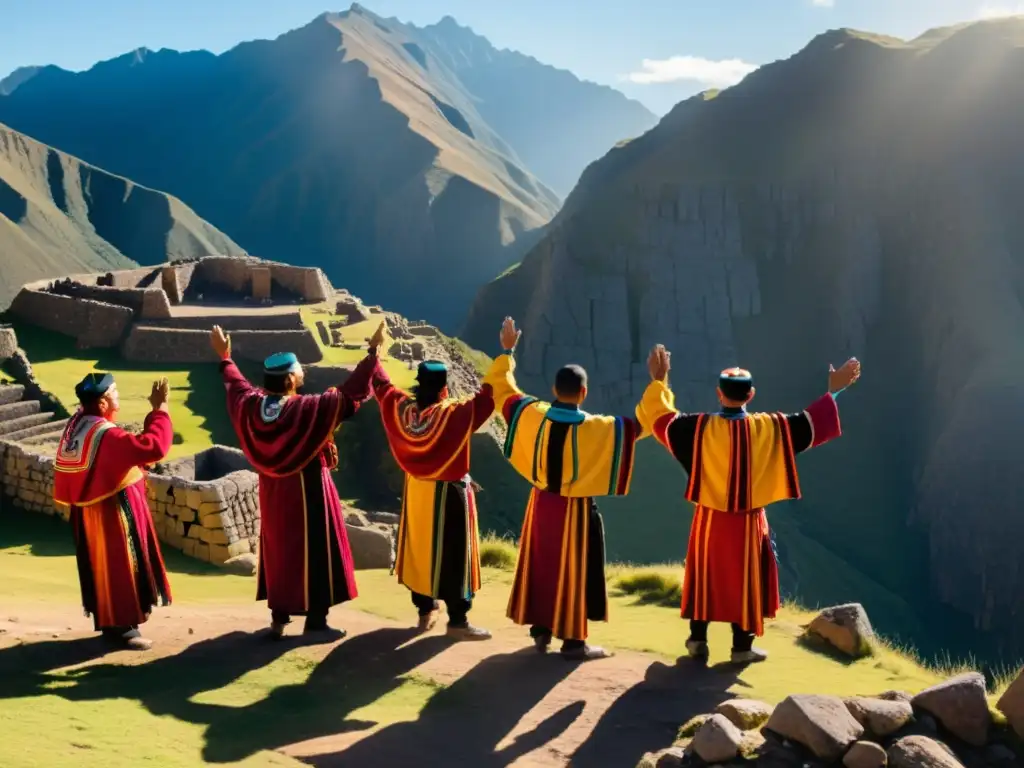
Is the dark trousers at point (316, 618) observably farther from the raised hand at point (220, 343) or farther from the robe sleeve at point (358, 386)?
the raised hand at point (220, 343)

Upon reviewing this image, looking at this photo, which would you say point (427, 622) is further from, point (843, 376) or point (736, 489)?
point (843, 376)

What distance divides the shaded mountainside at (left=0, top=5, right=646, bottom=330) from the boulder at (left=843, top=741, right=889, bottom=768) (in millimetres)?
82808

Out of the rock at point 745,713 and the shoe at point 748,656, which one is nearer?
the rock at point 745,713

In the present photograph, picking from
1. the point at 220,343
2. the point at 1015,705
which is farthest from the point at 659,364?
the point at 220,343

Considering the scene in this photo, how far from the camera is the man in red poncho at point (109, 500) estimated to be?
595 centimetres

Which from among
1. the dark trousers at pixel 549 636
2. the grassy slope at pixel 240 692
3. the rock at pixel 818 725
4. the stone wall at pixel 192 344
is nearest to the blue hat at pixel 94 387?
the grassy slope at pixel 240 692

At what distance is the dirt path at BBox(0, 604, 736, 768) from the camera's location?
4.85m

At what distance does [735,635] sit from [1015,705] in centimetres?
187

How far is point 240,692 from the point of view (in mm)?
5434

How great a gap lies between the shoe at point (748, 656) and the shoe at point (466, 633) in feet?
5.74

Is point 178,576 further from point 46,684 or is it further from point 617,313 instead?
point 617,313

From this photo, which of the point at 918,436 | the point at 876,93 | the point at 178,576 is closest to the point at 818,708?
the point at 178,576

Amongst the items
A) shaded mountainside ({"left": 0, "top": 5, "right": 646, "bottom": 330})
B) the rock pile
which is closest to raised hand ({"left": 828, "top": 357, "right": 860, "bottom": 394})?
the rock pile

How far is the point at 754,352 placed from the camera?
4850cm
